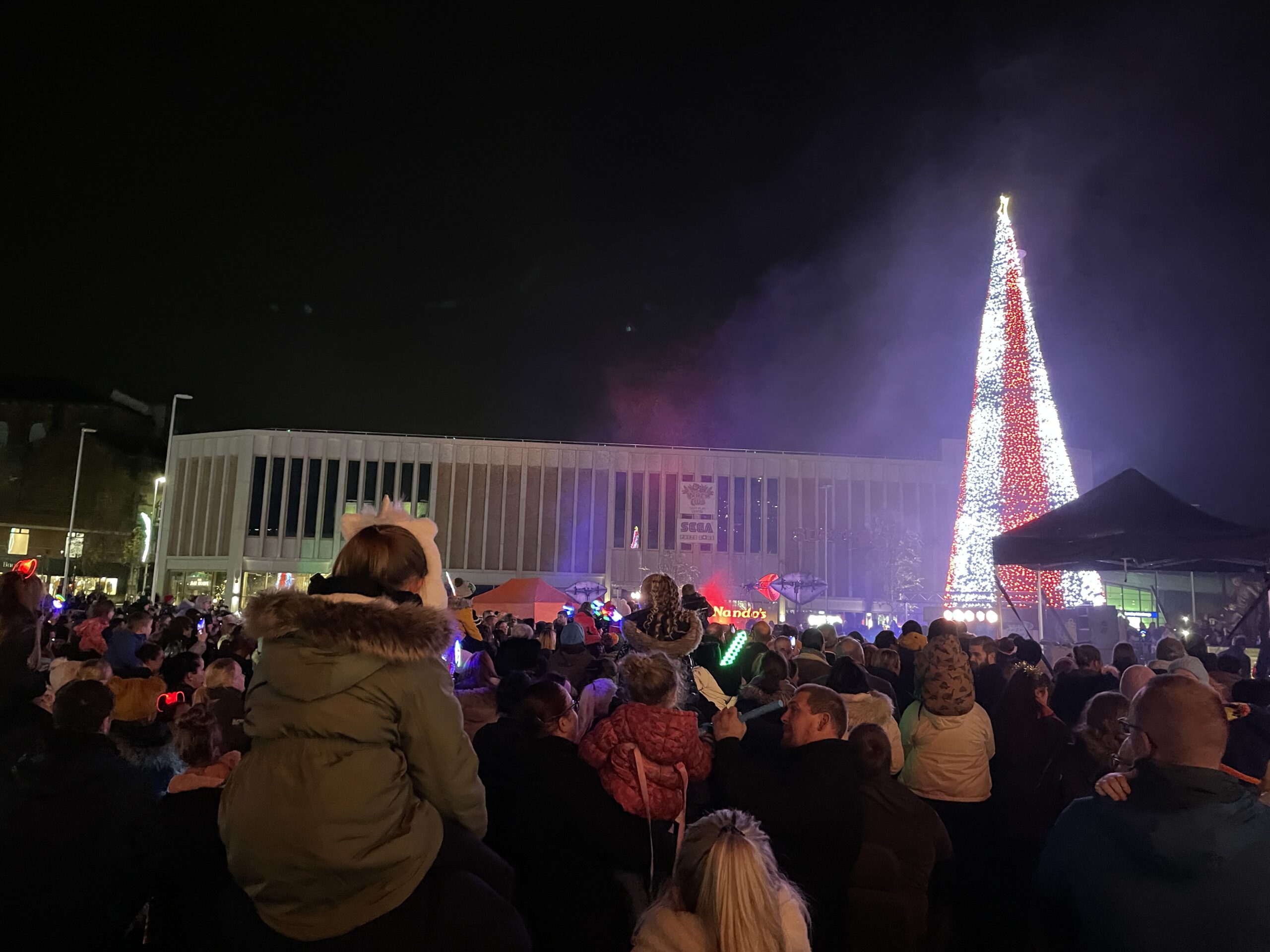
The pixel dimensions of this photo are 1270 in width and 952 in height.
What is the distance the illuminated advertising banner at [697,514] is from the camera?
51875mm

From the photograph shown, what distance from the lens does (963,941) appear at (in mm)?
4797

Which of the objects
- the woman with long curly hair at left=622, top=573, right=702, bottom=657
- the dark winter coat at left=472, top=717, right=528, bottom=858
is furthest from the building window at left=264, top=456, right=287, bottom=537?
the dark winter coat at left=472, top=717, right=528, bottom=858

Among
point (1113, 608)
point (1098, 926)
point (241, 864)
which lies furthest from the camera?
point (1113, 608)

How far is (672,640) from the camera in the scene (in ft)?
18.1

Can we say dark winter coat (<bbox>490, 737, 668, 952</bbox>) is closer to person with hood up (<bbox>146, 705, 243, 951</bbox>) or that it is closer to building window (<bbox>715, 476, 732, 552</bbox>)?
person with hood up (<bbox>146, 705, 243, 951</bbox>)

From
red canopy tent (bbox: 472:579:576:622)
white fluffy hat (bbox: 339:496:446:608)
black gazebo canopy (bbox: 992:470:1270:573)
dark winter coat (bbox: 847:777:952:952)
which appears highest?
black gazebo canopy (bbox: 992:470:1270:573)

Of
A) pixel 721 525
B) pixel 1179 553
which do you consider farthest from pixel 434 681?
pixel 721 525

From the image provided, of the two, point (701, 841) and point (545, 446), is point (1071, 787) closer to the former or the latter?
point (701, 841)

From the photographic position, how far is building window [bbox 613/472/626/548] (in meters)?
52.0

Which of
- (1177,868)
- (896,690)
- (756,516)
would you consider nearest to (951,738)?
(1177,868)

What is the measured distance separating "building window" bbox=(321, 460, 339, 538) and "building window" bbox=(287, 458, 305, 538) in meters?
1.51

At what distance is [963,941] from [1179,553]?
7.73 metres

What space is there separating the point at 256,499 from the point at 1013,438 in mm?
46498

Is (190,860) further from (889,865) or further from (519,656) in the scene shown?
(519,656)
